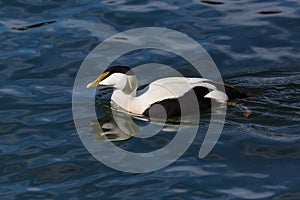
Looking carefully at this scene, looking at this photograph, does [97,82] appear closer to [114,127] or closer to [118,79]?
[118,79]

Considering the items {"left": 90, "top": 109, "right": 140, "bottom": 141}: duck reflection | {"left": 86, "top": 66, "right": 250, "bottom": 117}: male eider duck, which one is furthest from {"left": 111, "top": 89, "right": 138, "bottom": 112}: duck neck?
{"left": 90, "top": 109, "right": 140, "bottom": 141}: duck reflection

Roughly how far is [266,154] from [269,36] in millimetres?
3654

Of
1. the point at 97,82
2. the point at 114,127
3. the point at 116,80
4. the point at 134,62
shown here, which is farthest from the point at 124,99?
the point at 134,62

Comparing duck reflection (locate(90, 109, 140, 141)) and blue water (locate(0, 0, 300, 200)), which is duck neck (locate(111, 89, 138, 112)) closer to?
duck reflection (locate(90, 109, 140, 141))

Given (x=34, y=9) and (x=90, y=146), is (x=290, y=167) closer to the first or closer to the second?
(x=90, y=146)

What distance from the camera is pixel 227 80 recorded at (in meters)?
9.93

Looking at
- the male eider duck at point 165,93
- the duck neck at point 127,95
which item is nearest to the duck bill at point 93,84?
the male eider duck at point 165,93

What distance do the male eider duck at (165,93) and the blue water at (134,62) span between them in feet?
1.17

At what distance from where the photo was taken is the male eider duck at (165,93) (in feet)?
29.7

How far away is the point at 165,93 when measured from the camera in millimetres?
9117

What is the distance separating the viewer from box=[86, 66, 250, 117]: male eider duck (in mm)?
9047

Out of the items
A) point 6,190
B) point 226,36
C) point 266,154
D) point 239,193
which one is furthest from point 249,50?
point 6,190

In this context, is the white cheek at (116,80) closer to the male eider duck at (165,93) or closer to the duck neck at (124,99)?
the male eider duck at (165,93)

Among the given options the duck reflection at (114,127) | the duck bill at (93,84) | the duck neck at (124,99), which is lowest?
the duck reflection at (114,127)
